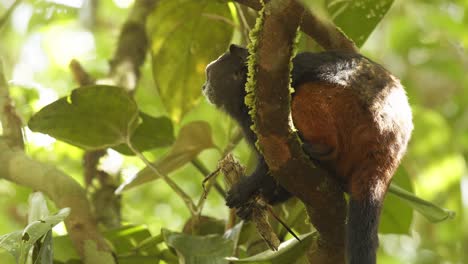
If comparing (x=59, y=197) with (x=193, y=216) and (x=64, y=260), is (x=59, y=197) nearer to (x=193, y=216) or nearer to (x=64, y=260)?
(x=64, y=260)

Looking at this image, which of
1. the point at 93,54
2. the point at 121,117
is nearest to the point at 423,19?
the point at 93,54

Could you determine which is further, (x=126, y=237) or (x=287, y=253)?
(x=126, y=237)

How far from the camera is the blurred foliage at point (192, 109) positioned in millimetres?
2754

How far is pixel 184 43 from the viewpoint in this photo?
332cm

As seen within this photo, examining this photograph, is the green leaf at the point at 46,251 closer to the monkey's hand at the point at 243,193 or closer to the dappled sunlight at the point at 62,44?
the monkey's hand at the point at 243,193

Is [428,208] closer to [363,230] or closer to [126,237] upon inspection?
[363,230]

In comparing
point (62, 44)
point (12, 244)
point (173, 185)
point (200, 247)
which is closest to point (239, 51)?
point (173, 185)

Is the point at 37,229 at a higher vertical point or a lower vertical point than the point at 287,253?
higher

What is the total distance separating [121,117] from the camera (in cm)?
265

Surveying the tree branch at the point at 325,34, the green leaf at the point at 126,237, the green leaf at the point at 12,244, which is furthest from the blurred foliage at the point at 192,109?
the green leaf at the point at 12,244

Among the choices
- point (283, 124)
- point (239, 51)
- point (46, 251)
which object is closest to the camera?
point (283, 124)

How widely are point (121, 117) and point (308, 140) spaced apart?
2.33 ft

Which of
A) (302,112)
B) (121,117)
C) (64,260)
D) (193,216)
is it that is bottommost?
(64,260)

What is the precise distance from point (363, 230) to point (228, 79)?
1138 millimetres
